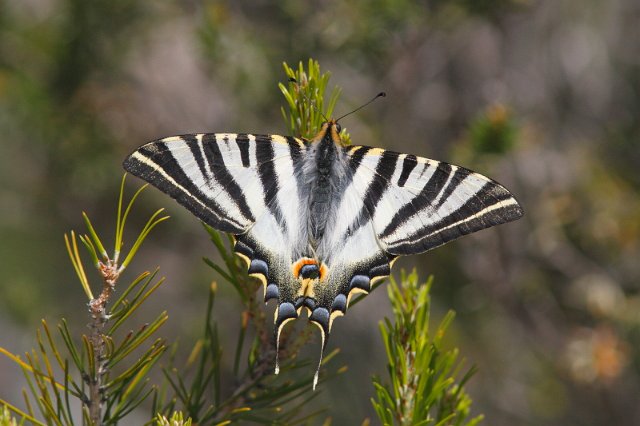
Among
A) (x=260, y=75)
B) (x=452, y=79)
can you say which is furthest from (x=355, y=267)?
(x=452, y=79)

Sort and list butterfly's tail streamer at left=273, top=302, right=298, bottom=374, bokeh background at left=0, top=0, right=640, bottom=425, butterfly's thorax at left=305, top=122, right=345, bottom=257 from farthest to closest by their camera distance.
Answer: bokeh background at left=0, top=0, right=640, bottom=425 < butterfly's thorax at left=305, top=122, right=345, bottom=257 < butterfly's tail streamer at left=273, top=302, right=298, bottom=374

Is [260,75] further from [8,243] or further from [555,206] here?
[8,243]

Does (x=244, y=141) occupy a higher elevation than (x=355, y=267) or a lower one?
higher

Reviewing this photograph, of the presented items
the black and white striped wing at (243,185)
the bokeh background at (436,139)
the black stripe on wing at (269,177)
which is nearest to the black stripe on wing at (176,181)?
the black and white striped wing at (243,185)

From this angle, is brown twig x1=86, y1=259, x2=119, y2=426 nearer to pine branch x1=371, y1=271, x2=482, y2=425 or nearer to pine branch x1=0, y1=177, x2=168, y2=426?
pine branch x1=0, y1=177, x2=168, y2=426

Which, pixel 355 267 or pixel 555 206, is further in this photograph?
pixel 555 206

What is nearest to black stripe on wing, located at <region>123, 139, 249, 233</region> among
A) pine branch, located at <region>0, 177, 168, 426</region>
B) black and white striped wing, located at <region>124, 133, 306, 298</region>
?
black and white striped wing, located at <region>124, 133, 306, 298</region>

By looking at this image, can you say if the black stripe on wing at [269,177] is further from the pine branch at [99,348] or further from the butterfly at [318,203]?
the pine branch at [99,348]
